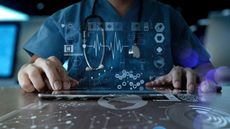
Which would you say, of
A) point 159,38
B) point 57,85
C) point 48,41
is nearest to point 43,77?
point 57,85

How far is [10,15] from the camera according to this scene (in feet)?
2.38

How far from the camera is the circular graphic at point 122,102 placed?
38 centimetres

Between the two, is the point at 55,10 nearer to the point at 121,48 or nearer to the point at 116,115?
the point at 121,48

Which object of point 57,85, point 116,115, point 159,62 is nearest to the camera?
point 116,115

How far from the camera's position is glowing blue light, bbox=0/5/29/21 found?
0.71 metres

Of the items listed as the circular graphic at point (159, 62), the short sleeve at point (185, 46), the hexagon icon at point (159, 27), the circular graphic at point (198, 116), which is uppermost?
the hexagon icon at point (159, 27)

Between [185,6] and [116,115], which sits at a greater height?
[185,6]

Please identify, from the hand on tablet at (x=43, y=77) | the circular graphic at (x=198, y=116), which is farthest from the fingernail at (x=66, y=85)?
the circular graphic at (x=198, y=116)

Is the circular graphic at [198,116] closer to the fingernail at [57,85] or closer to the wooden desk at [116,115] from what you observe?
the wooden desk at [116,115]

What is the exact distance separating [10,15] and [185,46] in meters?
0.39

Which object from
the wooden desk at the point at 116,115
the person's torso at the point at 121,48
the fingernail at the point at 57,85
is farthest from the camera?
the person's torso at the point at 121,48

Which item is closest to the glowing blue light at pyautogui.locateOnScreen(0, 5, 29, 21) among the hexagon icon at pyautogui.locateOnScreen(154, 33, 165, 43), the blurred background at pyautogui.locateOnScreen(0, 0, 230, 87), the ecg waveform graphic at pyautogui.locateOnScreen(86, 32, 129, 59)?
the blurred background at pyautogui.locateOnScreen(0, 0, 230, 87)

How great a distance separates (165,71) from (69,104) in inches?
11.9

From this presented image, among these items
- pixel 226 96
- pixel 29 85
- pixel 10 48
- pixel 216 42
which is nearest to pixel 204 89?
pixel 226 96
